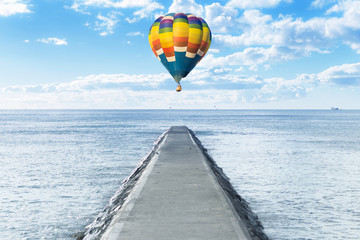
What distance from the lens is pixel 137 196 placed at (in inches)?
488

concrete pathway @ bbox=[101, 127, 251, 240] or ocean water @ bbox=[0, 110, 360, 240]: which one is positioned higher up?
concrete pathway @ bbox=[101, 127, 251, 240]

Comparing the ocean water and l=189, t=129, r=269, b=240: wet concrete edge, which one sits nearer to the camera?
l=189, t=129, r=269, b=240: wet concrete edge

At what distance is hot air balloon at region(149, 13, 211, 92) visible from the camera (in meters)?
28.8

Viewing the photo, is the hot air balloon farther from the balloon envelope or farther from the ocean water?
the ocean water

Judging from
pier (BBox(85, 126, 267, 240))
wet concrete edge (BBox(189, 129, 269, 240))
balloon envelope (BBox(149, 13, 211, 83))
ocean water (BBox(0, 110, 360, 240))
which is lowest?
ocean water (BBox(0, 110, 360, 240))

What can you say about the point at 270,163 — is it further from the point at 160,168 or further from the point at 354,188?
the point at 160,168

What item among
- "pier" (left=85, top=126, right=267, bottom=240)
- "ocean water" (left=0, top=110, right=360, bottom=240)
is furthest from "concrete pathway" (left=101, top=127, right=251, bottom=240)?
"ocean water" (left=0, top=110, right=360, bottom=240)

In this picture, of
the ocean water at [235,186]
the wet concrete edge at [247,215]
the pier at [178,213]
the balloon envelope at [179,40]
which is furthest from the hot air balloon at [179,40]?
the pier at [178,213]

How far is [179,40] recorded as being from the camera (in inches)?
1128

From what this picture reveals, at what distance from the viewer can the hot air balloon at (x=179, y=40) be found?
28.8 meters

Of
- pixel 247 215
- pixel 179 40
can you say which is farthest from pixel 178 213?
pixel 179 40

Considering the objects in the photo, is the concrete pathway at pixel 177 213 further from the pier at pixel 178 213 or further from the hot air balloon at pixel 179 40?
the hot air balloon at pixel 179 40

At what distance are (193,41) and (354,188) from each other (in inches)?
621

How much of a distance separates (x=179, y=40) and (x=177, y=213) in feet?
67.2
